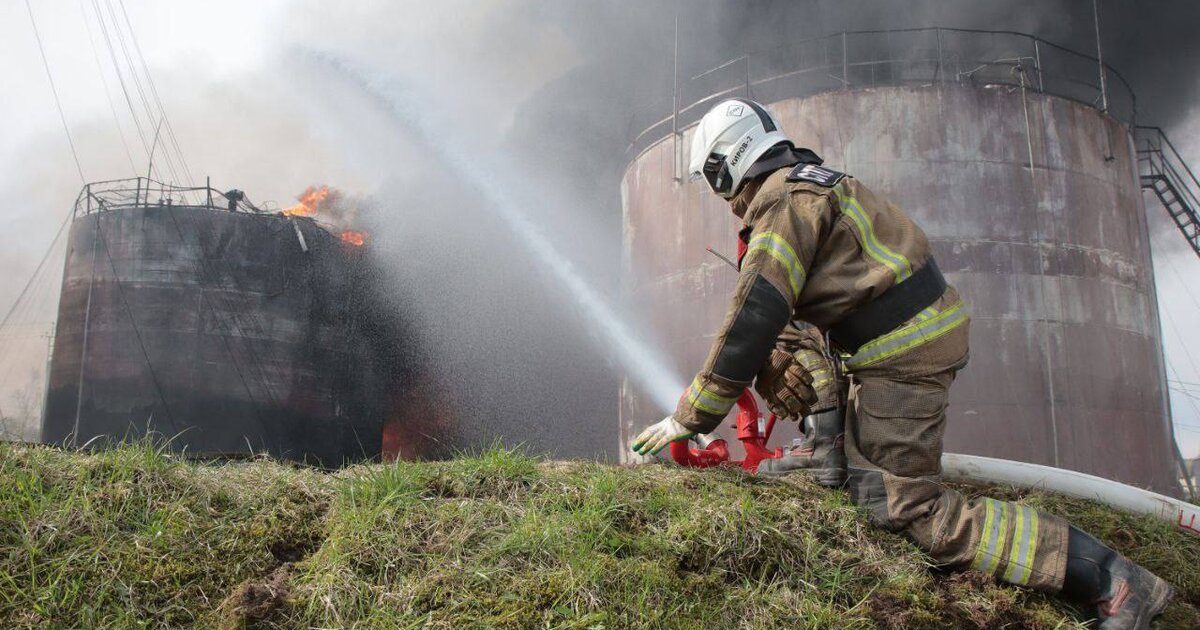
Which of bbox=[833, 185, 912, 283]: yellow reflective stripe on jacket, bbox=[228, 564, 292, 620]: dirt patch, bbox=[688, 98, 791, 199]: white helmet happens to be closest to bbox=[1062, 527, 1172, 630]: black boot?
bbox=[833, 185, 912, 283]: yellow reflective stripe on jacket

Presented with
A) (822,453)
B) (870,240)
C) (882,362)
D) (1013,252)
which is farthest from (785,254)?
(1013,252)

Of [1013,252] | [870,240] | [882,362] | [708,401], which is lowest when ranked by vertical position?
[708,401]

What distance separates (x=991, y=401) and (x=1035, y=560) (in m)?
7.99

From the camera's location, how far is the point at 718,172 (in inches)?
142

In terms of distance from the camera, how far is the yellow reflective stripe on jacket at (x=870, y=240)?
3.09 meters

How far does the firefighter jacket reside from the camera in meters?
2.97

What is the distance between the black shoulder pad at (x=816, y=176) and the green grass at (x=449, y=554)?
117 cm

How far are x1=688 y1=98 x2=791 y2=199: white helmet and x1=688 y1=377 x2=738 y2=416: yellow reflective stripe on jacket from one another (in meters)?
0.93

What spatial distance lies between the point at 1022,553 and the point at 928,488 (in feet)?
1.15

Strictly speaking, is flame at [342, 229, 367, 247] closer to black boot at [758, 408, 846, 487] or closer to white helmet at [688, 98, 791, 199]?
white helmet at [688, 98, 791, 199]

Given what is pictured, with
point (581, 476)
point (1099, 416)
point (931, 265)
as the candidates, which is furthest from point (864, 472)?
point (1099, 416)

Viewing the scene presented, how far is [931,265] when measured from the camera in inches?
125

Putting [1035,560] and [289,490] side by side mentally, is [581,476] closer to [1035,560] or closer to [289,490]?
[289,490]

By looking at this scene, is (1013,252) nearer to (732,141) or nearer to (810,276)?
(732,141)
